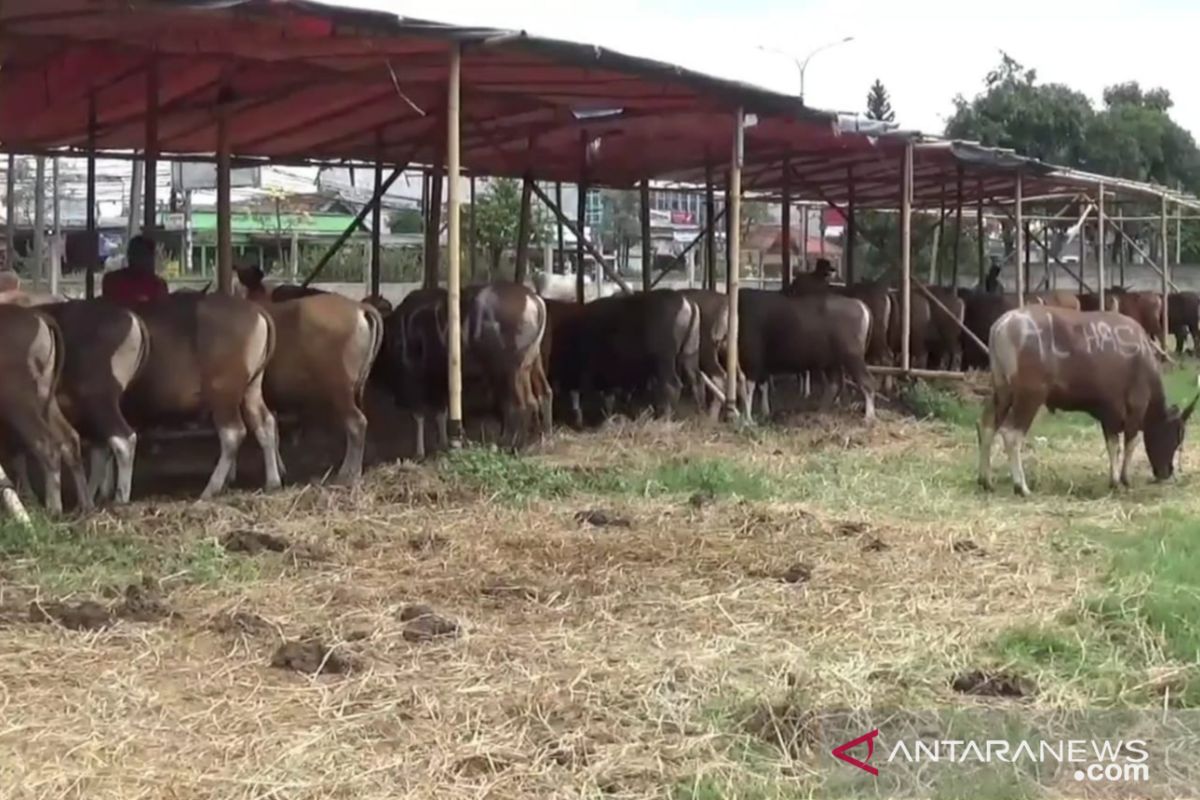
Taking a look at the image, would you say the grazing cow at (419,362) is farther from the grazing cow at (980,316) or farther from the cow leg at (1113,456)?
the grazing cow at (980,316)

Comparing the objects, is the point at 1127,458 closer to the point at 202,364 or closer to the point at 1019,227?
the point at 202,364

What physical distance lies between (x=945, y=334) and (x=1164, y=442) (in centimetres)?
921

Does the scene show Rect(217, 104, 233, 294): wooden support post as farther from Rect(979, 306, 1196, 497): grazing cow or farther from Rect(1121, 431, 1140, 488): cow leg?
Rect(1121, 431, 1140, 488): cow leg

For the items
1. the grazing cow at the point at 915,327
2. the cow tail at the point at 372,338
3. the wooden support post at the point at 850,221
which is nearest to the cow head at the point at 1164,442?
the cow tail at the point at 372,338

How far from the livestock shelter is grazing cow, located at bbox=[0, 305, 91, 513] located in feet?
6.59

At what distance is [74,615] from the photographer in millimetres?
6895

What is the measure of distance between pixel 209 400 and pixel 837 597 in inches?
200

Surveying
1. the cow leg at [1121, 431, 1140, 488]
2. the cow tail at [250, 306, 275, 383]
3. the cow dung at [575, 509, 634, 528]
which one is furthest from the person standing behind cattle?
the cow leg at [1121, 431, 1140, 488]

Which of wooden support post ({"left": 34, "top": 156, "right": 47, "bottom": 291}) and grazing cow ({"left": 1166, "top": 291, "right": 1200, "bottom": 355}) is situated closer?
wooden support post ({"left": 34, "top": 156, "right": 47, "bottom": 291})

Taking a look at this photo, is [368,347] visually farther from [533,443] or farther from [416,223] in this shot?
[416,223]

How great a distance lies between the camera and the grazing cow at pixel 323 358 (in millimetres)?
11398

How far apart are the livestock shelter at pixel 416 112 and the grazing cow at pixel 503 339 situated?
750 millimetres

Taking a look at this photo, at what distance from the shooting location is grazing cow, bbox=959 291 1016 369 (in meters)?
22.1

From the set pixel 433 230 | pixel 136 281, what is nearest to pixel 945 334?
pixel 433 230
